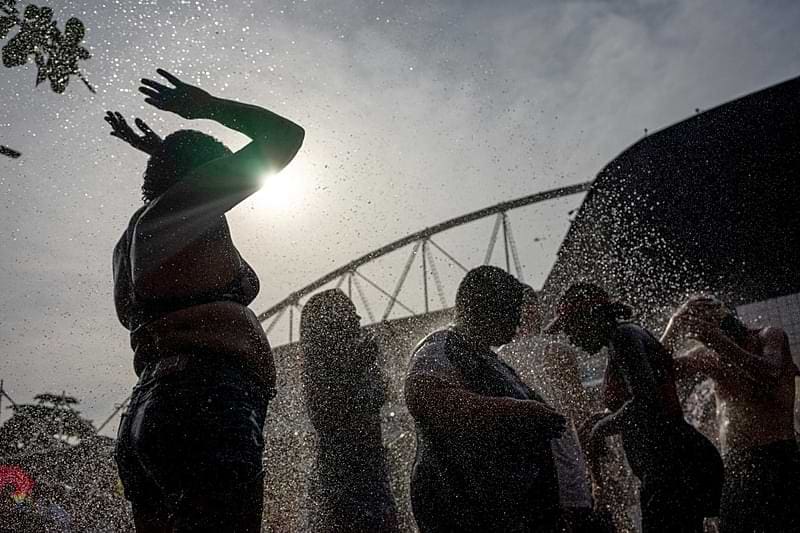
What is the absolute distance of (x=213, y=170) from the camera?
184cm

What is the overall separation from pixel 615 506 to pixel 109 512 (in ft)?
22.8

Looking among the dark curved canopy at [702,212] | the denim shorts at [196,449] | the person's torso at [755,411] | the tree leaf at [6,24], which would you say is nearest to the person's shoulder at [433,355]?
the denim shorts at [196,449]

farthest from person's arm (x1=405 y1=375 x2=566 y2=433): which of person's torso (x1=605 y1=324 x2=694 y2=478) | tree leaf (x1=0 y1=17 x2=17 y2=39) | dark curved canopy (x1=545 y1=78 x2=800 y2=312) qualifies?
dark curved canopy (x1=545 y1=78 x2=800 y2=312)

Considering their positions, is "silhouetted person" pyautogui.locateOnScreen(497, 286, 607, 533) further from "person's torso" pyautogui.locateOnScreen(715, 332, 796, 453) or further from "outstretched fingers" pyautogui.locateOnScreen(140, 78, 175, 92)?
"outstretched fingers" pyautogui.locateOnScreen(140, 78, 175, 92)

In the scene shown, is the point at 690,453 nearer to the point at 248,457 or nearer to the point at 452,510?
the point at 452,510

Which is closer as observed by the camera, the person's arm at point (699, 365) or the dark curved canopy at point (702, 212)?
the person's arm at point (699, 365)

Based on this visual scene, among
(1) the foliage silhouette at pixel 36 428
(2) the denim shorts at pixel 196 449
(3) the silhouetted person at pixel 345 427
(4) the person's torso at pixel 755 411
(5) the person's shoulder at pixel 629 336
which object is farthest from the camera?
(1) the foliage silhouette at pixel 36 428

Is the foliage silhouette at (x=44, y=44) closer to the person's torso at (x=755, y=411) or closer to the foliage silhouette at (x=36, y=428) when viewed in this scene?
the person's torso at (x=755, y=411)

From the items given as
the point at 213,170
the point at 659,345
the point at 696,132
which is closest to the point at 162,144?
the point at 213,170

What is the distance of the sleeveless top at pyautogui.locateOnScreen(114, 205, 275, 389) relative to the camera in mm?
1744

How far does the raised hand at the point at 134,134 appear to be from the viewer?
7.51 ft

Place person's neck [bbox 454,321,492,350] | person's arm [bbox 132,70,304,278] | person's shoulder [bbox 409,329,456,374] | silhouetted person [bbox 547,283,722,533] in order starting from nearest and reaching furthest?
1. person's arm [bbox 132,70,304,278]
2. person's shoulder [bbox 409,329,456,374]
3. silhouetted person [bbox 547,283,722,533]
4. person's neck [bbox 454,321,492,350]

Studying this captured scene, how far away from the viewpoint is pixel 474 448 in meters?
2.33

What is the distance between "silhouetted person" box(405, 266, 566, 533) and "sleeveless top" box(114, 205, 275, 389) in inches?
27.6
